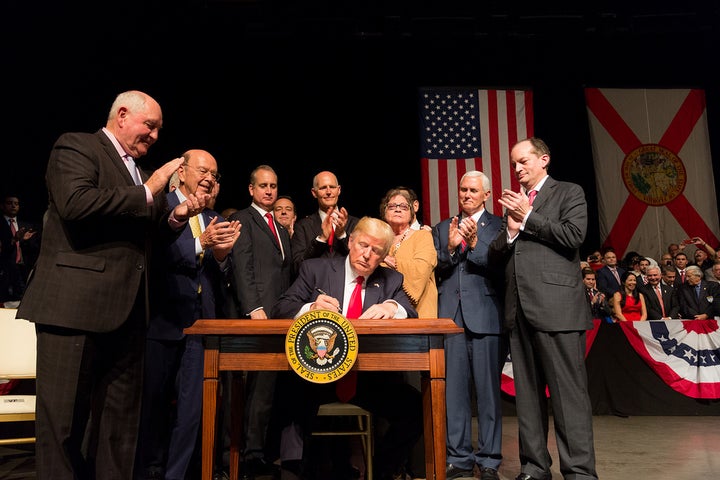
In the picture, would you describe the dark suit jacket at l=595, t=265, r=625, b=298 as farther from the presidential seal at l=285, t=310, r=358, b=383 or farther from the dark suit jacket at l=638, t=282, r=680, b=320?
the presidential seal at l=285, t=310, r=358, b=383

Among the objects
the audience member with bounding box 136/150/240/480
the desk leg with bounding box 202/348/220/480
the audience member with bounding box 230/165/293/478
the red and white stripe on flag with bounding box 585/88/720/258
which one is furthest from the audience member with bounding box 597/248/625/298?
the desk leg with bounding box 202/348/220/480

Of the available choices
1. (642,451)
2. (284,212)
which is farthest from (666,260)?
(284,212)

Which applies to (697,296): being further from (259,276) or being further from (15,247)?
(15,247)

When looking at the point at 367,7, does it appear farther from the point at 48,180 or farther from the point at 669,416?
the point at 48,180

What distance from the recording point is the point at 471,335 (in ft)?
12.2

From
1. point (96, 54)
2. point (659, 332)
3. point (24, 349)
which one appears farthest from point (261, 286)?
point (96, 54)

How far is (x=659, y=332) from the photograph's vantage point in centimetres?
609

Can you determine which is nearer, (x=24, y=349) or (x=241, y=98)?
(x=24, y=349)

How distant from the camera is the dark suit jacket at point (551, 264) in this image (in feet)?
10.5

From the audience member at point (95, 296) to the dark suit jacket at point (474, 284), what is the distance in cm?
184

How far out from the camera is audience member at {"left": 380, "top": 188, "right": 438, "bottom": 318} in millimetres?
3660

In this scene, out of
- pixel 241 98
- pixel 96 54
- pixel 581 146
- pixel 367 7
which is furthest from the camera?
pixel 581 146

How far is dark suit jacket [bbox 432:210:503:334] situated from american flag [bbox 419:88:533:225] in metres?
4.16

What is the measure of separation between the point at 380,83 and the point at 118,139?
22.9 feet
